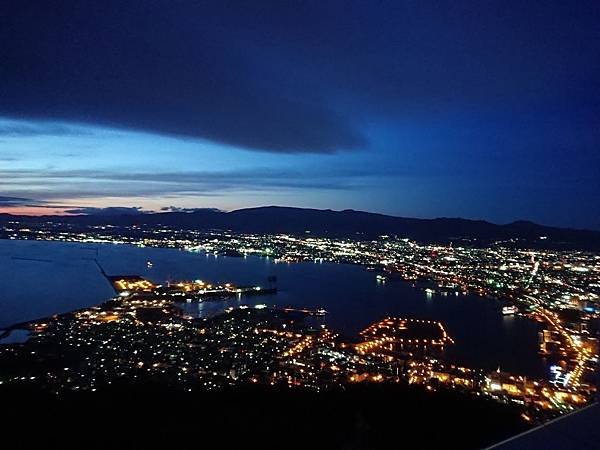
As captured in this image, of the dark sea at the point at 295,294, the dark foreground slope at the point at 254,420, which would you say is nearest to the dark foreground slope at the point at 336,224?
the dark sea at the point at 295,294

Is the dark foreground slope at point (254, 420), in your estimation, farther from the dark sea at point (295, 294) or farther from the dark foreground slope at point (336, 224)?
the dark foreground slope at point (336, 224)

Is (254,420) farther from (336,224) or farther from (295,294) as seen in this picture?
(336,224)

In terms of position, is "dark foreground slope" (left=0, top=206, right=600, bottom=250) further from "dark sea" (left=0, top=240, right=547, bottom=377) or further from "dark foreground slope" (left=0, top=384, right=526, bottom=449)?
"dark foreground slope" (left=0, top=384, right=526, bottom=449)

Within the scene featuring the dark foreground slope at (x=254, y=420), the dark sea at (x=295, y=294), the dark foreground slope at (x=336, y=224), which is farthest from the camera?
the dark foreground slope at (x=336, y=224)

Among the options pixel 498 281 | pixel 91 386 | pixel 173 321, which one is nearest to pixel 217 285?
pixel 173 321

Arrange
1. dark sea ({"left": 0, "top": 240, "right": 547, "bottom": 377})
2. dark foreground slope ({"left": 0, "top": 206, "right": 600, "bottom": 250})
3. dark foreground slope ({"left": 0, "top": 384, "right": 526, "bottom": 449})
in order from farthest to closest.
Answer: dark foreground slope ({"left": 0, "top": 206, "right": 600, "bottom": 250})
dark sea ({"left": 0, "top": 240, "right": 547, "bottom": 377})
dark foreground slope ({"left": 0, "top": 384, "right": 526, "bottom": 449})

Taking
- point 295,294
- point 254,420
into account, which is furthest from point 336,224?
point 254,420

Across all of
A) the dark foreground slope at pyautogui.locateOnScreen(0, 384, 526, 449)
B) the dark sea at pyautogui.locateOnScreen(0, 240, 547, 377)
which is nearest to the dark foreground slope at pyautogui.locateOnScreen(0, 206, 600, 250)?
the dark sea at pyautogui.locateOnScreen(0, 240, 547, 377)
